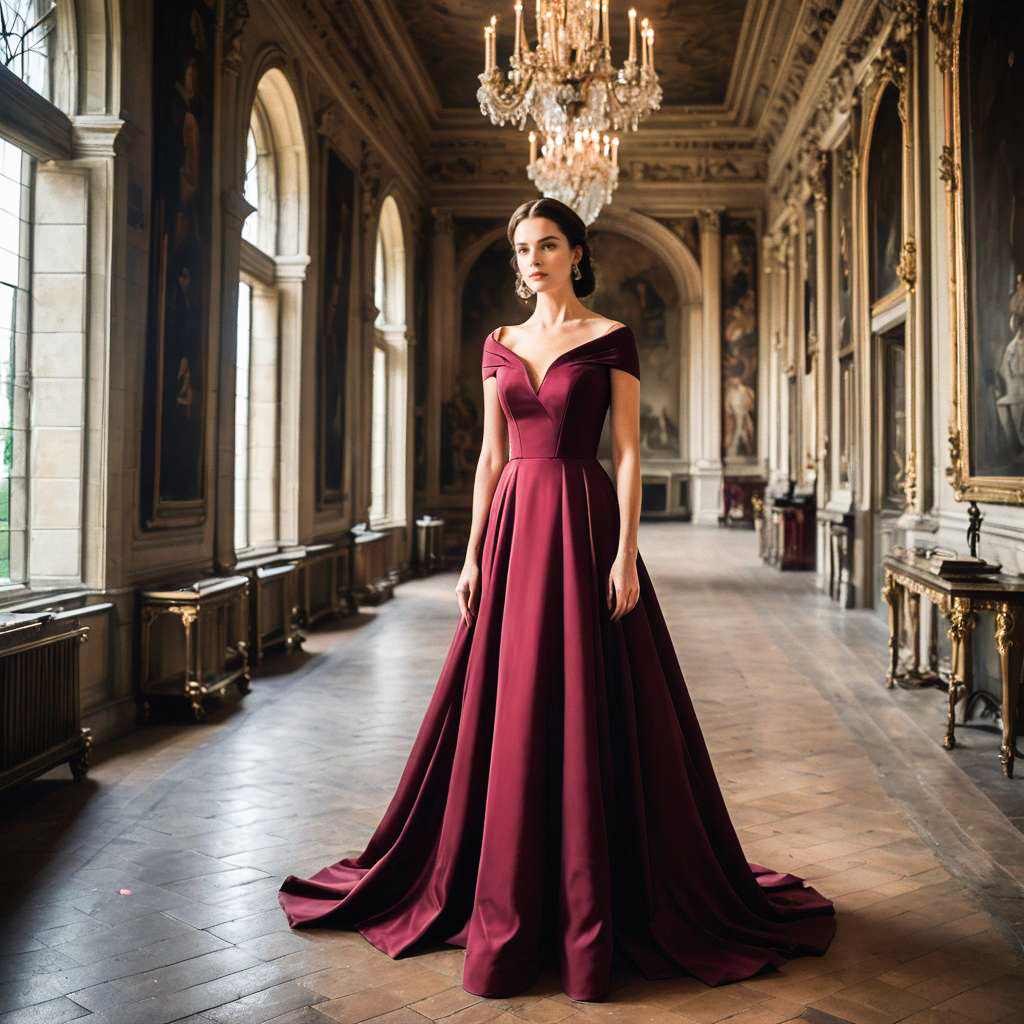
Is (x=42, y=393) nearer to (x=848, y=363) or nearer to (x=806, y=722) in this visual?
(x=806, y=722)

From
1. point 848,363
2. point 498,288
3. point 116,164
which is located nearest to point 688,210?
point 498,288

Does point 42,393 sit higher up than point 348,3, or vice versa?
point 348,3

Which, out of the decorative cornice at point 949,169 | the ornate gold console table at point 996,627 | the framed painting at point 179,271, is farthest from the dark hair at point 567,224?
the decorative cornice at point 949,169

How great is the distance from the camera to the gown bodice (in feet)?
9.23

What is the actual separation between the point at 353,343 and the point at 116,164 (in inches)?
237

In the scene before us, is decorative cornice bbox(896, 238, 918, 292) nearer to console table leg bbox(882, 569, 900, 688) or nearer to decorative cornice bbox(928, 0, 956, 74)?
decorative cornice bbox(928, 0, 956, 74)

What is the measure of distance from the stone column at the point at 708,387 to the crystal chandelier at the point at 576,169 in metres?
7.22

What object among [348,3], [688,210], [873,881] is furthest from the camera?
[688,210]

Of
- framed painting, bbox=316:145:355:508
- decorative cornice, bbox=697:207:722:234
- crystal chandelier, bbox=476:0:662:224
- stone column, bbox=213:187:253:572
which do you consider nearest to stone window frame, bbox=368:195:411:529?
framed painting, bbox=316:145:355:508

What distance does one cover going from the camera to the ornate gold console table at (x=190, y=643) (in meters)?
5.76

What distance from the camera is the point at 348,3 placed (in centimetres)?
1086

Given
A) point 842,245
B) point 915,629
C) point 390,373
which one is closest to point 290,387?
point 915,629

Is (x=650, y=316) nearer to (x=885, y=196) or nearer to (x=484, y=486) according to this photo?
(x=885, y=196)

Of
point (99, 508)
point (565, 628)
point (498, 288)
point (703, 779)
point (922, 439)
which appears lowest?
point (703, 779)
